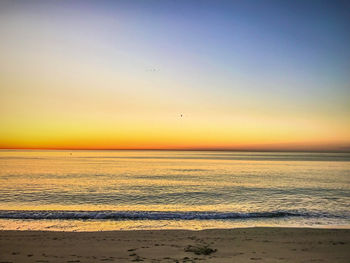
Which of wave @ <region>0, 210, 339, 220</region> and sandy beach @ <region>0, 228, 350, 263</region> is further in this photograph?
wave @ <region>0, 210, 339, 220</region>

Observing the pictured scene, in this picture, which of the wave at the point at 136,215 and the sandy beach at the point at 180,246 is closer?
the sandy beach at the point at 180,246

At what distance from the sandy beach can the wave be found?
14.1ft

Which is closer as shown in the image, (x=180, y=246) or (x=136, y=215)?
(x=180, y=246)

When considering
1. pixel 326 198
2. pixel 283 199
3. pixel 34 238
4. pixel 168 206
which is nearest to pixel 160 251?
pixel 34 238

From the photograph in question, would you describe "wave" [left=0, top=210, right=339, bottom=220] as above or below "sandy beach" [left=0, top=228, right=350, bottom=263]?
below

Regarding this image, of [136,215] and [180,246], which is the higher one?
[180,246]

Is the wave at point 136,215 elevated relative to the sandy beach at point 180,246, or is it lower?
lower

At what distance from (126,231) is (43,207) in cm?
1125

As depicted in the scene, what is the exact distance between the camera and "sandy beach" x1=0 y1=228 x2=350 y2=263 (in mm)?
10383

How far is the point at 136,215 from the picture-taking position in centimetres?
1909

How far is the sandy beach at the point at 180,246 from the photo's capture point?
34.1 ft

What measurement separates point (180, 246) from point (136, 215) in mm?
8073

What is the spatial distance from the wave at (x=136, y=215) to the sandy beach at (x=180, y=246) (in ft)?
14.1

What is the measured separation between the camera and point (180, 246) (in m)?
11.7
